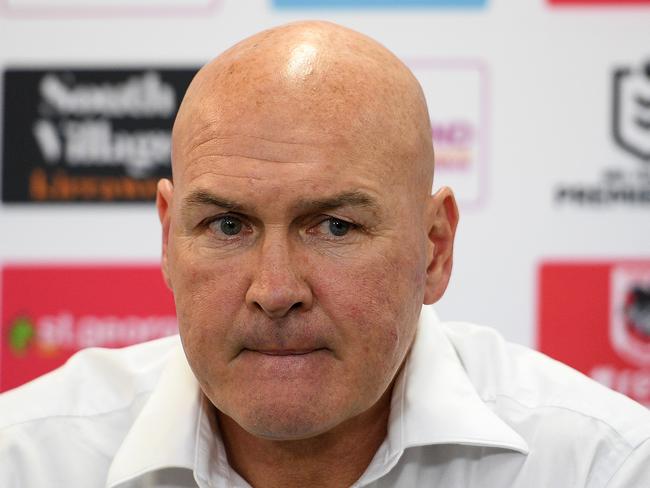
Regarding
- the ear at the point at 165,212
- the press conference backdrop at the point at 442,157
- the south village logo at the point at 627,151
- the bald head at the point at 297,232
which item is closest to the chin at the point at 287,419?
the bald head at the point at 297,232

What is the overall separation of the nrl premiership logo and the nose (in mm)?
1483

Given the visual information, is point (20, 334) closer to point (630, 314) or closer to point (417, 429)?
point (417, 429)

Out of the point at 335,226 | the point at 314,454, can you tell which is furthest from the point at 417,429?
the point at 335,226

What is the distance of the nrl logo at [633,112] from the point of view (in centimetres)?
282

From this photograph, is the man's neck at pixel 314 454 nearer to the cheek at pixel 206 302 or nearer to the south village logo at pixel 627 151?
the cheek at pixel 206 302

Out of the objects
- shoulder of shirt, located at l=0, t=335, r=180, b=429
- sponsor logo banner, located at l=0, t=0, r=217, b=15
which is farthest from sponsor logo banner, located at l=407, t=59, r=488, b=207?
shoulder of shirt, located at l=0, t=335, r=180, b=429

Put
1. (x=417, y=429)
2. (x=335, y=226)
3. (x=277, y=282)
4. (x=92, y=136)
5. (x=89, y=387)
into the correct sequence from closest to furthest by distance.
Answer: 1. (x=277, y=282)
2. (x=335, y=226)
3. (x=417, y=429)
4. (x=89, y=387)
5. (x=92, y=136)

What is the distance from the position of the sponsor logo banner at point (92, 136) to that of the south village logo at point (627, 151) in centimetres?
114

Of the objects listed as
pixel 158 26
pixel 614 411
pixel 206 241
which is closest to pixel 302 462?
pixel 206 241

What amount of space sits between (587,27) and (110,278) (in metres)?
1.51

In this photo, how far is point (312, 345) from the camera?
162 centimetres

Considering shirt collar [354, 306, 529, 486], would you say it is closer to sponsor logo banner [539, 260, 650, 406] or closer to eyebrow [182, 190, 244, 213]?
eyebrow [182, 190, 244, 213]

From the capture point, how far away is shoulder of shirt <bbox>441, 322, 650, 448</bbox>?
1.92 meters

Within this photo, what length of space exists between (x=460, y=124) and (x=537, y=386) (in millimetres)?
1028
